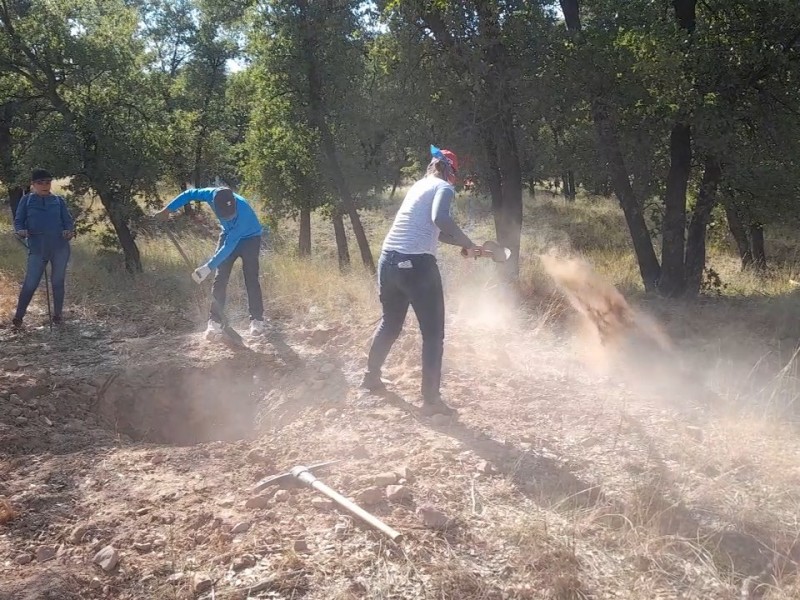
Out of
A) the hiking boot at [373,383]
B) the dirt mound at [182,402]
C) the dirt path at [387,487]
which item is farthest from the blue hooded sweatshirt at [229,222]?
the hiking boot at [373,383]

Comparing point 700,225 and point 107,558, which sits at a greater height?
point 700,225

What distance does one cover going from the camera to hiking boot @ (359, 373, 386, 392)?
4.99 metres

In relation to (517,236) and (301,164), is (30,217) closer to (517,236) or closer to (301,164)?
(517,236)

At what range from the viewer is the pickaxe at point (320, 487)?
3066mm

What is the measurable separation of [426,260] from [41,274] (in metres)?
4.80

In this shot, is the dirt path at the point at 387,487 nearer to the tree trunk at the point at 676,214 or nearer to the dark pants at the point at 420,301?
the dark pants at the point at 420,301

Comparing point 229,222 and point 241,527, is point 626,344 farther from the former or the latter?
point 241,527

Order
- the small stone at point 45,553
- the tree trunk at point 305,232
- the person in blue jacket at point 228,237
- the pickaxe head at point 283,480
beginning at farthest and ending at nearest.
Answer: the tree trunk at point 305,232 < the person in blue jacket at point 228,237 < the pickaxe head at point 283,480 < the small stone at point 45,553

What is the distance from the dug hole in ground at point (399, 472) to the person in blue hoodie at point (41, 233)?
2.57 ft

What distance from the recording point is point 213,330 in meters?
6.37

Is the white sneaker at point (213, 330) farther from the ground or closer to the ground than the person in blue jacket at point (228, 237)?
closer to the ground

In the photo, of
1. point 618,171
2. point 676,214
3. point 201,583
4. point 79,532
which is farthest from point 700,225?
point 79,532

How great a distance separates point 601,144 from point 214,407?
6100 mm

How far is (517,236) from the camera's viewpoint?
9.34m
